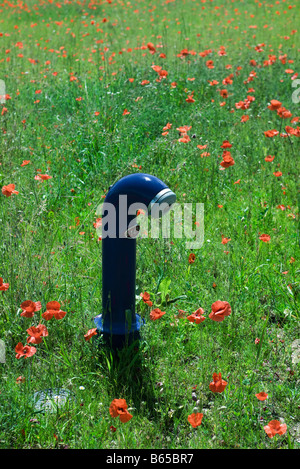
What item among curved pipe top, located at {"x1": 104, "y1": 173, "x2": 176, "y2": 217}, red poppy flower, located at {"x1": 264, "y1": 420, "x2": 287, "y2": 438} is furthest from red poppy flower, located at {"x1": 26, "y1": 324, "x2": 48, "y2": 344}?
red poppy flower, located at {"x1": 264, "y1": 420, "x2": 287, "y2": 438}

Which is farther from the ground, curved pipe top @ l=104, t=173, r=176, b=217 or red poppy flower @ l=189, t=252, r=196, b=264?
curved pipe top @ l=104, t=173, r=176, b=217

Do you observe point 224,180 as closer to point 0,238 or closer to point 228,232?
point 228,232

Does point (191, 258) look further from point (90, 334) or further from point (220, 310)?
point (90, 334)

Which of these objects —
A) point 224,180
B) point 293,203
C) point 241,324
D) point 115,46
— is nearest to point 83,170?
point 224,180

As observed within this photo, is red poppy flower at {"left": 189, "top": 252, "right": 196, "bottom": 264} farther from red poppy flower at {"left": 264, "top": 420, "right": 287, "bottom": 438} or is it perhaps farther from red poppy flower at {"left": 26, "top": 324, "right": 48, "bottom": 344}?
red poppy flower at {"left": 264, "top": 420, "right": 287, "bottom": 438}

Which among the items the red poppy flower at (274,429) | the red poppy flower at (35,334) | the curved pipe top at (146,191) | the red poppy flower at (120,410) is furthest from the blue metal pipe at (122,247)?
the red poppy flower at (274,429)

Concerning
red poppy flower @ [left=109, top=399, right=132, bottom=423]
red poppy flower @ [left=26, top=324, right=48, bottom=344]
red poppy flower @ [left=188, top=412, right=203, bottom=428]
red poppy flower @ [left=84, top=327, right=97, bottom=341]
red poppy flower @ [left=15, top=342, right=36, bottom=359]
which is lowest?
Answer: red poppy flower @ [left=188, top=412, right=203, bottom=428]

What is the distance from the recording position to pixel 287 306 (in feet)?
8.91

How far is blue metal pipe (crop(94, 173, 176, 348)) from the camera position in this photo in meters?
2.14

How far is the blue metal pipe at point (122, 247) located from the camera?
2.14 meters

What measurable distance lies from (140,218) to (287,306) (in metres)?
1.06

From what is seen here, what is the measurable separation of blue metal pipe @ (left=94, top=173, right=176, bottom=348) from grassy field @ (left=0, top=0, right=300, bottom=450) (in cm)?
9

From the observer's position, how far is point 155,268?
9.55ft
